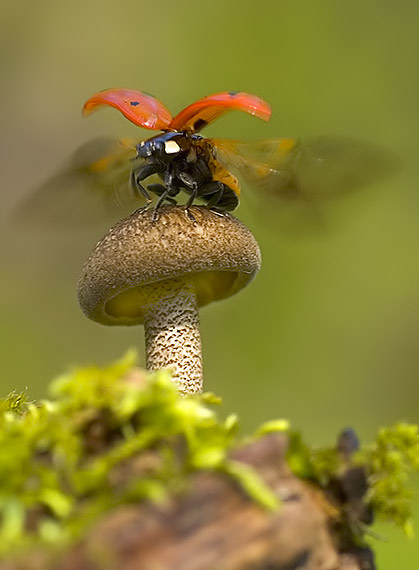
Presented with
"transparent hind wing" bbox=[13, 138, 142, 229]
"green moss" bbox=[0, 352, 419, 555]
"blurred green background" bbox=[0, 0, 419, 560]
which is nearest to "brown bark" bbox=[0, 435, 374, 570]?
"green moss" bbox=[0, 352, 419, 555]

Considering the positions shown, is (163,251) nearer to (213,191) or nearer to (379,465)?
(213,191)

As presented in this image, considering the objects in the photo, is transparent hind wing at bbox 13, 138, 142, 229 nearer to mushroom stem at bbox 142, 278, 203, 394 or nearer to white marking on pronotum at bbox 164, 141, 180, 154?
white marking on pronotum at bbox 164, 141, 180, 154

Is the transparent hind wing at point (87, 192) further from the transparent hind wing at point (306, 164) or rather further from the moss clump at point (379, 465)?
the moss clump at point (379, 465)

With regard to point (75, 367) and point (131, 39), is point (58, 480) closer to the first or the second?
point (75, 367)

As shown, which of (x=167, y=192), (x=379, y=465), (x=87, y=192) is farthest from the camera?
(x=87, y=192)

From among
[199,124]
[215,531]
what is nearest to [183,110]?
[199,124]

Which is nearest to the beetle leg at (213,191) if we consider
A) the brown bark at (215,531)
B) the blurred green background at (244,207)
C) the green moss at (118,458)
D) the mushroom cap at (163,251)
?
the mushroom cap at (163,251)
